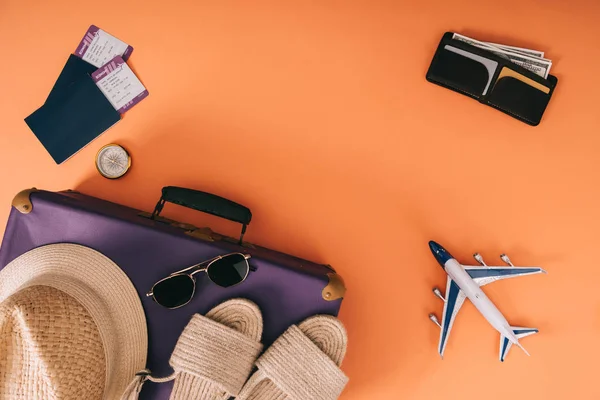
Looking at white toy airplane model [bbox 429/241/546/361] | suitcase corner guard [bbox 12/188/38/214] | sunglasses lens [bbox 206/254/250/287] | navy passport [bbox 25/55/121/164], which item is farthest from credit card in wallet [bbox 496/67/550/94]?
suitcase corner guard [bbox 12/188/38/214]

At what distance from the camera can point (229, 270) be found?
1.02 metres

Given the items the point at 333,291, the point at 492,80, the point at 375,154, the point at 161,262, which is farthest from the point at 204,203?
the point at 492,80

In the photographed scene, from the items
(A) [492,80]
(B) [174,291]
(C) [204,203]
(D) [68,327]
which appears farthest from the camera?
(A) [492,80]

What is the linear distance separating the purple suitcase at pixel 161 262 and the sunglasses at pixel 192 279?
0.03 m

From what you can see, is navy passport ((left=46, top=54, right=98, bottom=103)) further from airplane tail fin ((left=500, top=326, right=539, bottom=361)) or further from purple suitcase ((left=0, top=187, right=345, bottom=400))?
airplane tail fin ((left=500, top=326, right=539, bottom=361))

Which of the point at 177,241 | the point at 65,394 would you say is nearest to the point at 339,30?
the point at 177,241

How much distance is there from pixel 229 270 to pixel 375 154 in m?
0.57

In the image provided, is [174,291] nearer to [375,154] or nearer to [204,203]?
[204,203]

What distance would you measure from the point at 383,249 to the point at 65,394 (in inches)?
34.4

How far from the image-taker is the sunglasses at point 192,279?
3.31 feet

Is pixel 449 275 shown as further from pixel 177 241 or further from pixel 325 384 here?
pixel 177 241

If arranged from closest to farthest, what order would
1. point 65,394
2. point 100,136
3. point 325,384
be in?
1. point 65,394
2. point 325,384
3. point 100,136

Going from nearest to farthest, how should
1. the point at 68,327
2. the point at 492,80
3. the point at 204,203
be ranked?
the point at 68,327 → the point at 204,203 → the point at 492,80

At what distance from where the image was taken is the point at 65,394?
2.63 feet
